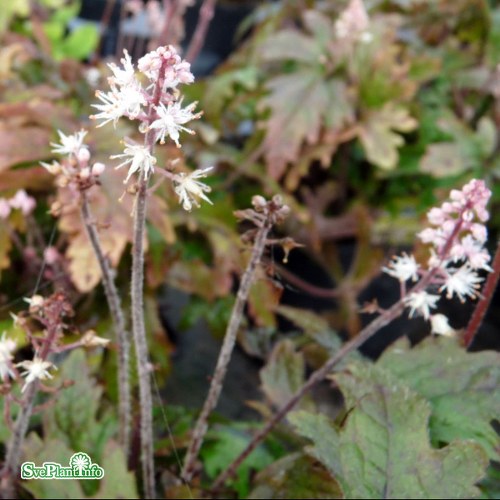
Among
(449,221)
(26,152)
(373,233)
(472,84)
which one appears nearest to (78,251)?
(26,152)

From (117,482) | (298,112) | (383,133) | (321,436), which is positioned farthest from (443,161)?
(117,482)

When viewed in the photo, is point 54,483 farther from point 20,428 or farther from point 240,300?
point 240,300

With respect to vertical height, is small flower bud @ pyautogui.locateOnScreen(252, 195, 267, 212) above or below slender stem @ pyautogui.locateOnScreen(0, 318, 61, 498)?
above

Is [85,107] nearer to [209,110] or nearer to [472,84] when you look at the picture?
[209,110]

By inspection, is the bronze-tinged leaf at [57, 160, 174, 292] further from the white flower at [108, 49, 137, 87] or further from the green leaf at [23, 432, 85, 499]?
the white flower at [108, 49, 137, 87]

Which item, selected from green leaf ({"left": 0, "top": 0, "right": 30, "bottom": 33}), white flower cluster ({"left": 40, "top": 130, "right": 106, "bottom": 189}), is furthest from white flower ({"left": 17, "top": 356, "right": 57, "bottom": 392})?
green leaf ({"left": 0, "top": 0, "right": 30, "bottom": 33})

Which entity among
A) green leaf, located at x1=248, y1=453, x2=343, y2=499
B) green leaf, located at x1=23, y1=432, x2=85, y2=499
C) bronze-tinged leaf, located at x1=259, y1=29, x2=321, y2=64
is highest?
bronze-tinged leaf, located at x1=259, y1=29, x2=321, y2=64

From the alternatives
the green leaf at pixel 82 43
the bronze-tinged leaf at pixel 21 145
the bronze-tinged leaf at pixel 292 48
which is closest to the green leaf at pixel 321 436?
the bronze-tinged leaf at pixel 21 145

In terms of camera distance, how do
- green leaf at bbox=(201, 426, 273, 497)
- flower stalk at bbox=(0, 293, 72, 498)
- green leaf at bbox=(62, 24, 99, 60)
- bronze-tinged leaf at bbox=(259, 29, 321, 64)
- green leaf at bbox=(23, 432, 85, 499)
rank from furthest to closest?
green leaf at bbox=(62, 24, 99, 60), bronze-tinged leaf at bbox=(259, 29, 321, 64), green leaf at bbox=(201, 426, 273, 497), green leaf at bbox=(23, 432, 85, 499), flower stalk at bbox=(0, 293, 72, 498)
